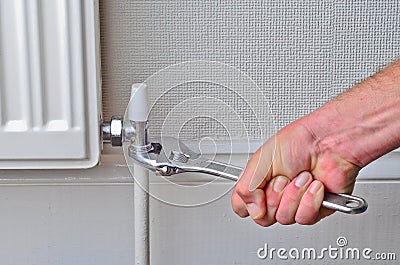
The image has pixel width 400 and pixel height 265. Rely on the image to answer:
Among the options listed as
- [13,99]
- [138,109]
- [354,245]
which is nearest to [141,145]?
[138,109]

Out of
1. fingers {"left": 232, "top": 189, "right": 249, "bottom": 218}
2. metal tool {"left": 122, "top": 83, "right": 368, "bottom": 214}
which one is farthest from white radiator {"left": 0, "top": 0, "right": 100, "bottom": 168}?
fingers {"left": 232, "top": 189, "right": 249, "bottom": 218}

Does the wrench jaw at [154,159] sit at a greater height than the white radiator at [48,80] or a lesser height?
lesser

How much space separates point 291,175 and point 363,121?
8 centimetres

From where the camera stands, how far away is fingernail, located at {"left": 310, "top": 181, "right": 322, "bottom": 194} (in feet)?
1.87

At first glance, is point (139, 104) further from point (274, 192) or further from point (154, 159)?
point (274, 192)

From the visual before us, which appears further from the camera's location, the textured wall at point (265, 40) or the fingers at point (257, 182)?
the textured wall at point (265, 40)

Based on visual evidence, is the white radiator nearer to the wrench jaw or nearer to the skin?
the wrench jaw

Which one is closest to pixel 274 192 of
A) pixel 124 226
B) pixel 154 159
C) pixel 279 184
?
pixel 279 184

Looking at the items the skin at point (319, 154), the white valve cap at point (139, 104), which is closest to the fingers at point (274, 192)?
the skin at point (319, 154)

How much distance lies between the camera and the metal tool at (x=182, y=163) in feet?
1.80

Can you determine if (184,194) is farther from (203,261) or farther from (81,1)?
(81,1)

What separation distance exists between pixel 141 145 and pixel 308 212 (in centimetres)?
20

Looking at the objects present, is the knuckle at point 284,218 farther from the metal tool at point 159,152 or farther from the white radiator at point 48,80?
the white radiator at point 48,80

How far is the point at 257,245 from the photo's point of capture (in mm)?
814
